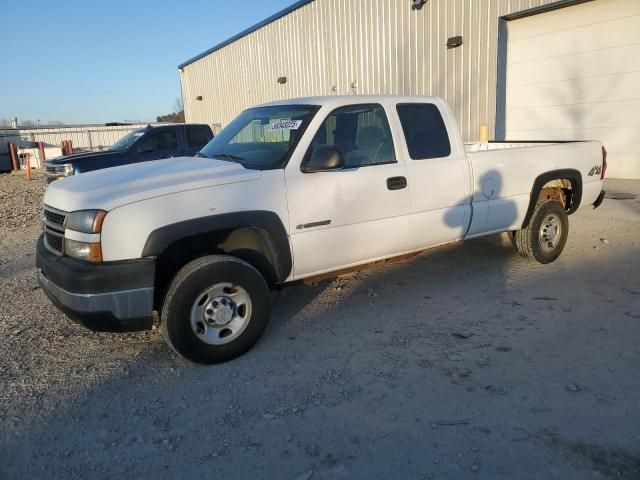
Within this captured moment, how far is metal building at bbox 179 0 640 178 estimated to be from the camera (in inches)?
A: 395

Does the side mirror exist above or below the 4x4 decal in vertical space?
above

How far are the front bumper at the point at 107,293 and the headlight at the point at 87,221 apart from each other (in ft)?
0.75

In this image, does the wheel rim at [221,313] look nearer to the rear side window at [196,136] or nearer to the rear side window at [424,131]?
the rear side window at [424,131]

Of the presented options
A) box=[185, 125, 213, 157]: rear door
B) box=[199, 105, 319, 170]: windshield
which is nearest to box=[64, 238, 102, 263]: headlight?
box=[199, 105, 319, 170]: windshield

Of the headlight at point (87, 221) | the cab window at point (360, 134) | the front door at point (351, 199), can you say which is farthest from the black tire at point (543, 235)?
the headlight at point (87, 221)

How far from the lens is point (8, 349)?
159 inches

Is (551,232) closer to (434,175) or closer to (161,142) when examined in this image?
(434,175)

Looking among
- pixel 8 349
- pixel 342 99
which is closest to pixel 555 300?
pixel 342 99

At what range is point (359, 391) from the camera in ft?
10.7

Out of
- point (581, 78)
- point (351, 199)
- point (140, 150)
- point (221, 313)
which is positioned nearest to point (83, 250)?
point (221, 313)

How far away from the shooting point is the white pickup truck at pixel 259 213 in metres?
3.34

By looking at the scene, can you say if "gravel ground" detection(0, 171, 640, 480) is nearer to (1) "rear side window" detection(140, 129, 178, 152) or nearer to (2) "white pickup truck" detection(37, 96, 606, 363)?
(2) "white pickup truck" detection(37, 96, 606, 363)

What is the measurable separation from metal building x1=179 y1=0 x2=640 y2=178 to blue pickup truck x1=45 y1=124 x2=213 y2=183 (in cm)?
630

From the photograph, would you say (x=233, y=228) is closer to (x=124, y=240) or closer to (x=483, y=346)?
(x=124, y=240)
